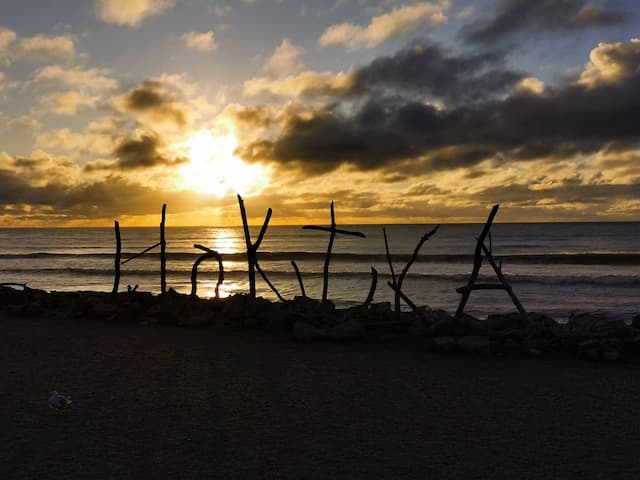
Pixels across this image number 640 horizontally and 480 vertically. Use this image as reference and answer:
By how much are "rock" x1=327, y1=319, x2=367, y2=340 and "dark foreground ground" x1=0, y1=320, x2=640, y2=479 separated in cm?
Result: 42

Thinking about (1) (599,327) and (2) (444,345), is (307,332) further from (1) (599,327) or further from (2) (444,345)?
(1) (599,327)

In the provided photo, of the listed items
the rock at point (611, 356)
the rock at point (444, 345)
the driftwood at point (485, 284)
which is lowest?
the rock at point (611, 356)

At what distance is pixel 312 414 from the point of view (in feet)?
21.6

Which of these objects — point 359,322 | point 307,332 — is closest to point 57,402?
point 307,332

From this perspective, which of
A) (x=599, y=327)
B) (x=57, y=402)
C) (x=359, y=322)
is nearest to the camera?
(x=57, y=402)

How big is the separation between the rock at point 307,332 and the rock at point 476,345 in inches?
102

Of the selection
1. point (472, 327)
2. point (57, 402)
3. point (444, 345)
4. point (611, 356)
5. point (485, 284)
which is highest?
point (485, 284)

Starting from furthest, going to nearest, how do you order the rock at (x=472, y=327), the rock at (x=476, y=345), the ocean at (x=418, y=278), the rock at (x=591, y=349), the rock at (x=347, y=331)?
1. the ocean at (x=418, y=278)
2. the rock at (x=347, y=331)
3. the rock at (x=472, y=327)
4. the rock at (x=476, y=345)
5. the rock at (x=591, y=349)

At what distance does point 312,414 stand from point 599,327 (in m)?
6.84

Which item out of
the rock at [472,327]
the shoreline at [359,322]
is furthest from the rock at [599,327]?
the rock at [472,327]

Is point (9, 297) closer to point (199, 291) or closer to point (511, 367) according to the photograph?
point (199, 291)

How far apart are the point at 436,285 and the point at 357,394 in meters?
19.6

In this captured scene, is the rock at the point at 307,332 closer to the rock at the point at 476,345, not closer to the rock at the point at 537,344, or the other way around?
the rock at the point at 476,345

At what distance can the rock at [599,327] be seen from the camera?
33.4ft
